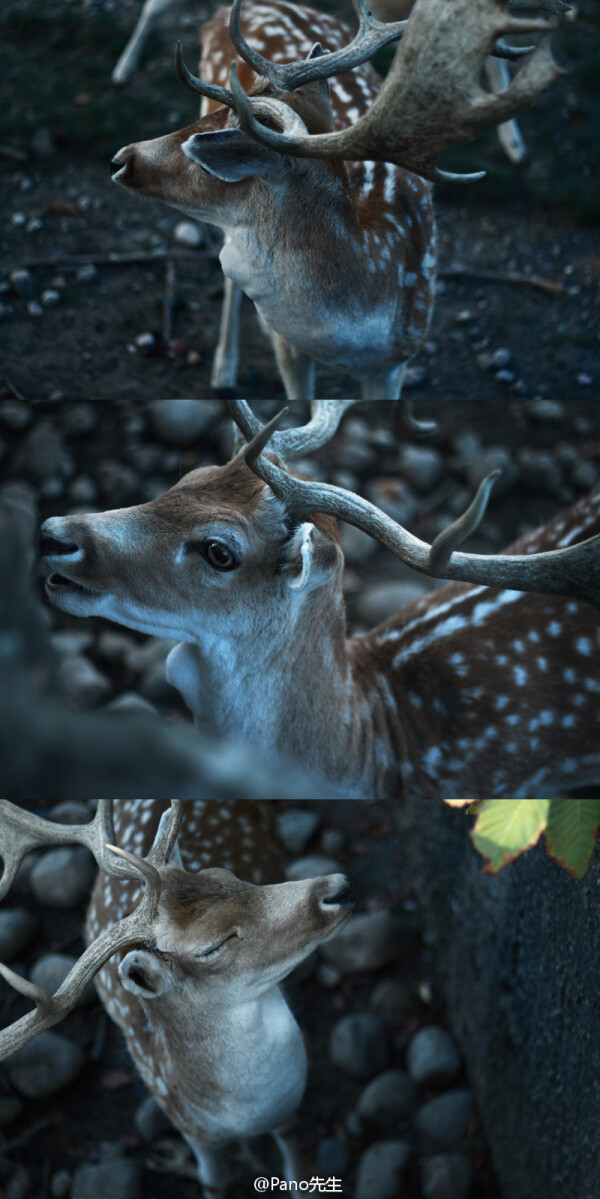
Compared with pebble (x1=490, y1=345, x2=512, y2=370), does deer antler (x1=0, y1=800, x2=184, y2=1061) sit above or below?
below

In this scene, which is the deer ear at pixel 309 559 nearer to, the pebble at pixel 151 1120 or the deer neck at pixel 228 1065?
the deer neck at pixel 228 1065

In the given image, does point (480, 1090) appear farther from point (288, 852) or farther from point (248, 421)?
point (248, 421)

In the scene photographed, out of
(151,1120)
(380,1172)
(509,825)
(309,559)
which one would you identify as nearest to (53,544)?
(309,559)

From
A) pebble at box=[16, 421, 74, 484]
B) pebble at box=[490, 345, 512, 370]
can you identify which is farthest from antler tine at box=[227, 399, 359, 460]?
pebble at box=[490, 345, 512, 370]

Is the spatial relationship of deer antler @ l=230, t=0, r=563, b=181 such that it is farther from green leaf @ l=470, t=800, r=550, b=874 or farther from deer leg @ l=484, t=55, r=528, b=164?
green leaf @ l=470, t=800, r=550, b=874

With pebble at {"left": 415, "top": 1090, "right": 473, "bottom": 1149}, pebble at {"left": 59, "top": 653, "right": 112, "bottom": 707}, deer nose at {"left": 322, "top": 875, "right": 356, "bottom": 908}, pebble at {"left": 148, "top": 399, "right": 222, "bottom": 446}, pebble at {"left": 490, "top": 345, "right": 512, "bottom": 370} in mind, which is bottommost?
pebble at {"left": 415, "top": 1090, "right": 473, "bottom": 1149}

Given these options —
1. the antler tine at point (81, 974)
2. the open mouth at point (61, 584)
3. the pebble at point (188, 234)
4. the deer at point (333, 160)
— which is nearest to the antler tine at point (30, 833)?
→ the antler tine at point (81, 974)

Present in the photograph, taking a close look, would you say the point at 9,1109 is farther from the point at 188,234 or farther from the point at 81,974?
the point at 188,234
